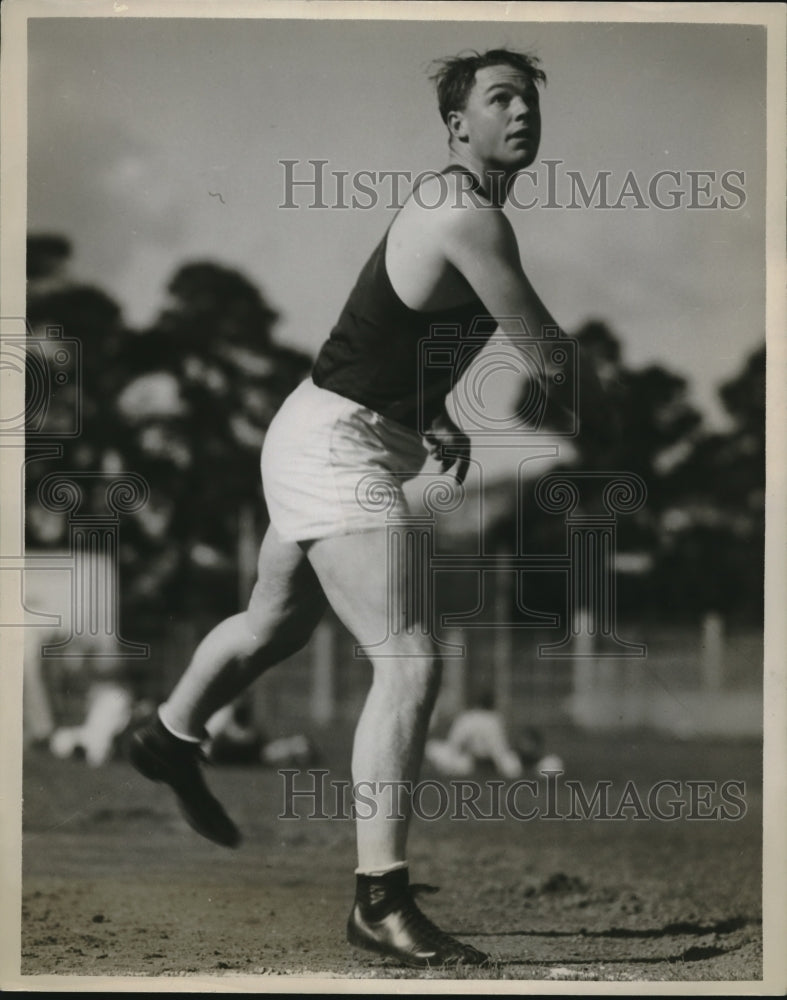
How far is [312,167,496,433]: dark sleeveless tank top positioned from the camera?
490cm

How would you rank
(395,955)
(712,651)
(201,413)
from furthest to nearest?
(712,651)
(201,413)
(395,955)

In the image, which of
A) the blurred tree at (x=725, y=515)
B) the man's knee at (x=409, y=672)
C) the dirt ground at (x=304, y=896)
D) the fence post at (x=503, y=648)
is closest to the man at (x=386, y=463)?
the man's knee at (x=409, y=672)

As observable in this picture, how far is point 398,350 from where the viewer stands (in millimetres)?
4918

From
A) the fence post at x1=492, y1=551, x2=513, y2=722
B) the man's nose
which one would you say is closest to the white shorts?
the fence post at x1=492, y1=551, x2=513, y2=722

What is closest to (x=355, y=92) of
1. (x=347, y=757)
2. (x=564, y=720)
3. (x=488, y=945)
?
(x=347, y=757)

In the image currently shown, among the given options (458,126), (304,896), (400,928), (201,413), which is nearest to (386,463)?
(201,413)

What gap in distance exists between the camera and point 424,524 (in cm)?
497

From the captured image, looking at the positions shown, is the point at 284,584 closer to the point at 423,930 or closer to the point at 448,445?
the point at 448,445

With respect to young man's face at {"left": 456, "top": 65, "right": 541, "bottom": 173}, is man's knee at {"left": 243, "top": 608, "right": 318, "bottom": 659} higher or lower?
lower

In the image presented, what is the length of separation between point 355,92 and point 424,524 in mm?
1356

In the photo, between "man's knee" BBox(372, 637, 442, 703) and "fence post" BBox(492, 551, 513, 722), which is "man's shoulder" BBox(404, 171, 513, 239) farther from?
"man's knee" BBox(372, 637, 442, 703)

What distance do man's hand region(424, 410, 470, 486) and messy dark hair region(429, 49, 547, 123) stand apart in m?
0.94

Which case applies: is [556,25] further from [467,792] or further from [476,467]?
[467,792]

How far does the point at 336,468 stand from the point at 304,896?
4.86 feet
